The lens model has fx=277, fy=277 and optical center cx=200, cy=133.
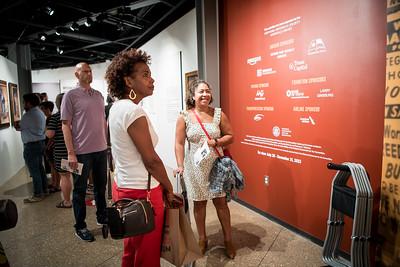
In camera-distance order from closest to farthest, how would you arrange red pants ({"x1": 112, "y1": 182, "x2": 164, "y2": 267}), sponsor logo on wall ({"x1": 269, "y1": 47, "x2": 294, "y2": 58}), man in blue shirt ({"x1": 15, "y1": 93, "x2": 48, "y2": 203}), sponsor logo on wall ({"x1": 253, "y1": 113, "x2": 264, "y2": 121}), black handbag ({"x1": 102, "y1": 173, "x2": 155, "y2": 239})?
black handbag ({"x1": 102, "y1": 173, "x2": 155, "y2": 239}) < red pants ({"x1": 112, "y1": 182, "x2": 164, "y2": 267}) < sponsor logo on wall ({"x1": 269, "y1": 47, "x2": 294, "y2": 58}) < sponsor logo on wall ({"x1": 253, "y1": 113, "x2": 264, "y2": 121}) < man in blue shirt ({"x1": 15, "y1": 93, "x2": 48, "y2": 203})

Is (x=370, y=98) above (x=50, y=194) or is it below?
above

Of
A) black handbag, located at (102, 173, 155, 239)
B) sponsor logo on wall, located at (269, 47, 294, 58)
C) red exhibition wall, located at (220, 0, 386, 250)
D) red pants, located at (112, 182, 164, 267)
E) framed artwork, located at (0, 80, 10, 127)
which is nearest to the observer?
black handbag, located at (102, 173, 155, 239)

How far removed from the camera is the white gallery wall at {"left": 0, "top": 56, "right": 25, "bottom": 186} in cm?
550

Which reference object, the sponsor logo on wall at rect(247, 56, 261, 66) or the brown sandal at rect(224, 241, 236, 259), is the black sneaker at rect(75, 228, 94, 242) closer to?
the brown sandal at rect(224, 241, 236, 259)

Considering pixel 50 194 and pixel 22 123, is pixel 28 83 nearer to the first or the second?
pixel 22 123

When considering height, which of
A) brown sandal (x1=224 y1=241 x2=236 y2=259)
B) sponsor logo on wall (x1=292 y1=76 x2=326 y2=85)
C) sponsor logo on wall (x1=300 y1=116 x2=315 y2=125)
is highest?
sponsor logo on wall (x1=292 y1=76 x2=326 y2=85)

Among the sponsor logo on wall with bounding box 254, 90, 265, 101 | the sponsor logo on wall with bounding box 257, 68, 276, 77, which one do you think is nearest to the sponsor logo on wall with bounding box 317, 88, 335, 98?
the sponsor logo on wall with bounding box 257, 68, 276, 77

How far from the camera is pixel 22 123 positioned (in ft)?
13.9

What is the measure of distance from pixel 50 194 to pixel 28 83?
3.63m

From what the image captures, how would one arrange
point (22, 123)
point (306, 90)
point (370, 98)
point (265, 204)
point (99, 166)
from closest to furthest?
1. point (370, 98)
2. point (306, 90)
3. point (99, 166)
4. point (265, 204)
5. point (22, 123)

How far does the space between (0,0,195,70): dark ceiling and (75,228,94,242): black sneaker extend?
392 cm

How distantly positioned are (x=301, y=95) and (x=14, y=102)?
615cm

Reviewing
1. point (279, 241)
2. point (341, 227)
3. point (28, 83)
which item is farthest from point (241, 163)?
point (28, 83)

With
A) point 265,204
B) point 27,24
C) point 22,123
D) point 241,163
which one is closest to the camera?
point 265,204
